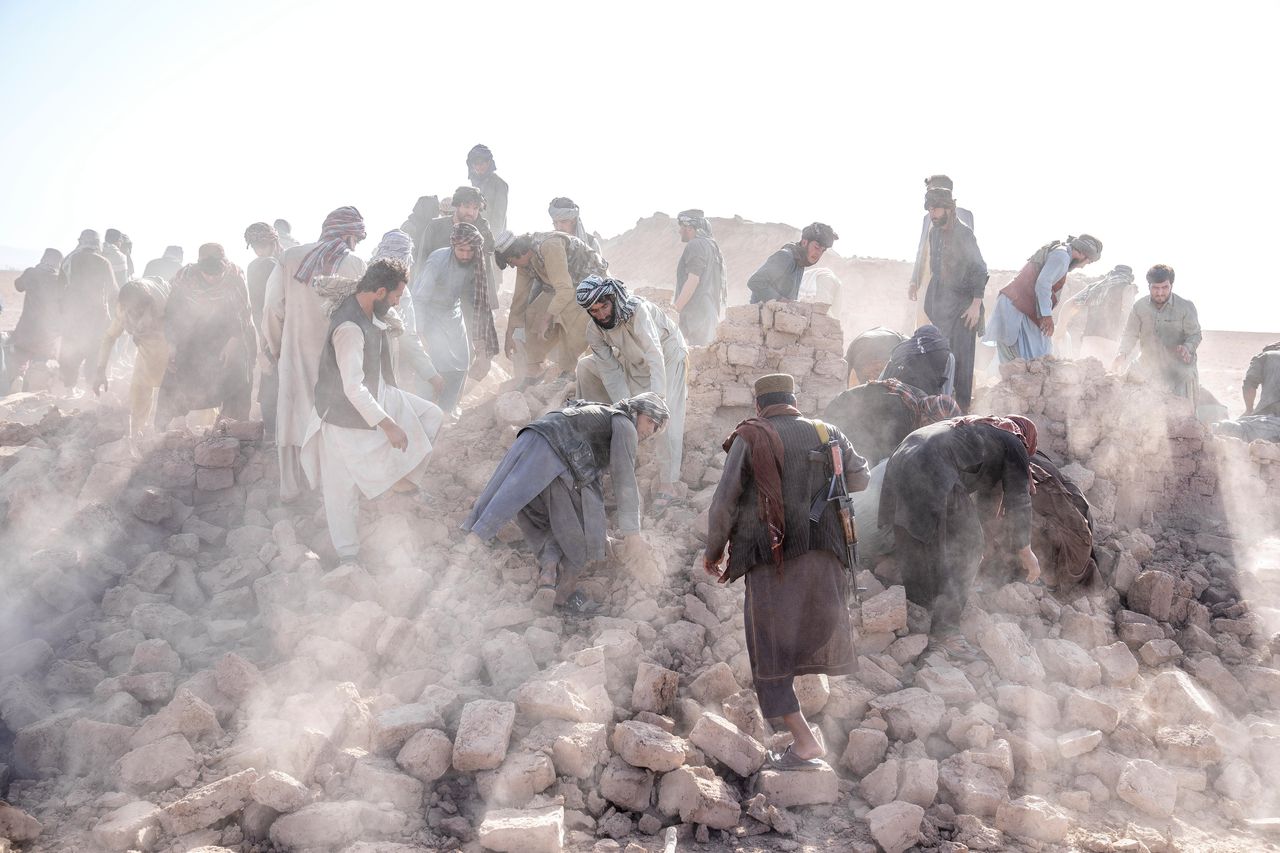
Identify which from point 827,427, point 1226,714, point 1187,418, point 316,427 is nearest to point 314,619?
point 316,427

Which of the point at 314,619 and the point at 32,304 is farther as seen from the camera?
the point at 32,304

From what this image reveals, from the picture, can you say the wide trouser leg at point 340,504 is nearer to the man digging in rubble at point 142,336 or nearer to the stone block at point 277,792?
the stone block at point 277,792

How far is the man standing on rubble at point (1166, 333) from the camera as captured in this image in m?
7.28

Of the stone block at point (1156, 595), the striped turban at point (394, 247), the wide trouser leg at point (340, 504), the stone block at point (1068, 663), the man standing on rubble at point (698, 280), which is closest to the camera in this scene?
the stone block at point (1068, 663)

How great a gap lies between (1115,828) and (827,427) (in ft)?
6.62

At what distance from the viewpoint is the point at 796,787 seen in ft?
11.3

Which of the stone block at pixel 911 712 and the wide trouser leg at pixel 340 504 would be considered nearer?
the stone block at pixel 911 712

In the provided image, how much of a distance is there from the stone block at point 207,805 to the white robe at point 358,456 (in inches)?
70.1

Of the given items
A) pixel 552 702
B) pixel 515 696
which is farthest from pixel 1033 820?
pixel 515 696

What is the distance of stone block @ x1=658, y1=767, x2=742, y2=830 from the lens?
3279 mm

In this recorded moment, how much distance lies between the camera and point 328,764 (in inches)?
133

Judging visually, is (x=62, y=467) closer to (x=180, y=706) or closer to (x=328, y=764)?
(x=180, y=706)

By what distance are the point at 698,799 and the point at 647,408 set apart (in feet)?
6.58

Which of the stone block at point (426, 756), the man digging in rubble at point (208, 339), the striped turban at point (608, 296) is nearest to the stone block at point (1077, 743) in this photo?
the stone block at point (426, 756)
